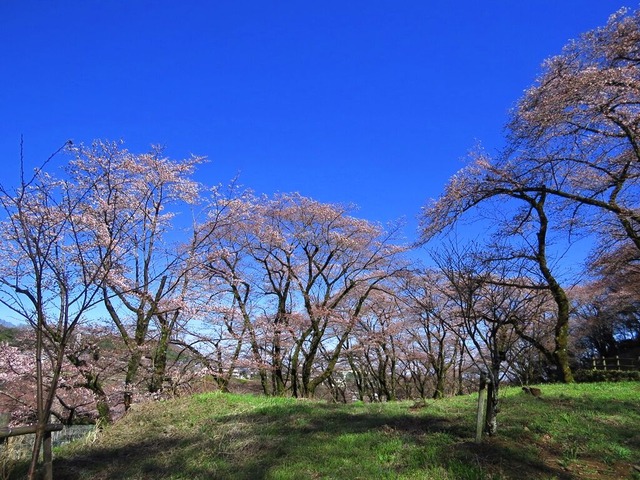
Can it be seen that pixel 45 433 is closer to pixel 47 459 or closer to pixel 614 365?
pixel 47 459

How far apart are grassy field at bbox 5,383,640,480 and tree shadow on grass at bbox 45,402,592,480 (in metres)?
0.01

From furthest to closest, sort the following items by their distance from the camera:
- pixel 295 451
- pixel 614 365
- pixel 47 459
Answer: pixel 614 365
pixel 295 451
pixel 47 459

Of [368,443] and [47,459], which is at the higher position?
[47,459]

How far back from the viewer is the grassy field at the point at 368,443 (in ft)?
15.2

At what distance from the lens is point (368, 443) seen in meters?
5.59

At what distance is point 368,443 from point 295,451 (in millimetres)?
956

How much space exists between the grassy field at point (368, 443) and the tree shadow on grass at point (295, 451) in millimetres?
14

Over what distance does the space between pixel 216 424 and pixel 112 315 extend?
200 inches

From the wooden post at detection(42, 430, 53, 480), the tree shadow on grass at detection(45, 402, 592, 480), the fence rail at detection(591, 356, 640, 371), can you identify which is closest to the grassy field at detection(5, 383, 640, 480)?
the tree shadow on grass at detection(45, 402, 592, 480)

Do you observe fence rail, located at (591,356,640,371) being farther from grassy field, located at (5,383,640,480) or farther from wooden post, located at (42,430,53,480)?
wooden post, located at (42,430,53,480)

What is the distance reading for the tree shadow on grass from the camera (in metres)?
4.64

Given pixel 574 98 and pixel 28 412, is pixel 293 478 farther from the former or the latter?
pixel 28 412

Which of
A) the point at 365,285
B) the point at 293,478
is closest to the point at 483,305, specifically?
the point at 293,478

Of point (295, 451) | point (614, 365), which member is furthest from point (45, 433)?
point (614, 365)
